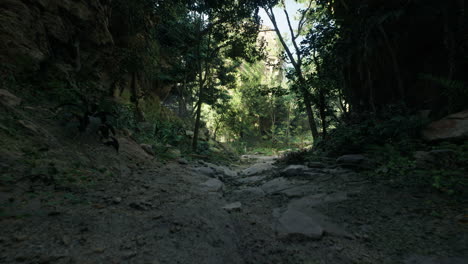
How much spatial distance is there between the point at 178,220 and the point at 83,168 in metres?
1.54

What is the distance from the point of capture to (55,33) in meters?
4.52

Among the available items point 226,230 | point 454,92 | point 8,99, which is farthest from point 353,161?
point 8,99

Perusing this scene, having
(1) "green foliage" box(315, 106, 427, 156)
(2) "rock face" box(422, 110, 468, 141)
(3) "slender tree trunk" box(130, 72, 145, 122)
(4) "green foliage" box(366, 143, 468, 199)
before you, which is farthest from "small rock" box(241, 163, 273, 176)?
(3) "slender tree trunk" box(130, 72, 145, 122)

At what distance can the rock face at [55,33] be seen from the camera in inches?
136

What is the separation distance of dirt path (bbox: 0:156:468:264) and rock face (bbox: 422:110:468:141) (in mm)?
1336

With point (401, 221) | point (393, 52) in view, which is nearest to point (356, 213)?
point (401, 221)

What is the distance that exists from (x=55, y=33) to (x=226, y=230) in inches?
234

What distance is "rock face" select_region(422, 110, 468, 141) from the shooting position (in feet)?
7.72

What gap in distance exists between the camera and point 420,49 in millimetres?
4176

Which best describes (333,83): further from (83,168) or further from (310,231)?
(83,168)

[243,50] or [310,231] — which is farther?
[243,50]

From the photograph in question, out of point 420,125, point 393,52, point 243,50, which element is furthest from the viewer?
point 243,50

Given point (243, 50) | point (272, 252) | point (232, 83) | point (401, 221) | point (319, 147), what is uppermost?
point (232, 83)

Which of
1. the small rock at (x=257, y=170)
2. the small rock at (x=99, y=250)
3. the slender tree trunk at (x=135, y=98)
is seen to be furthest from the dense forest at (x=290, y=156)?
the slender tree trunk at (x=135, y=98)
